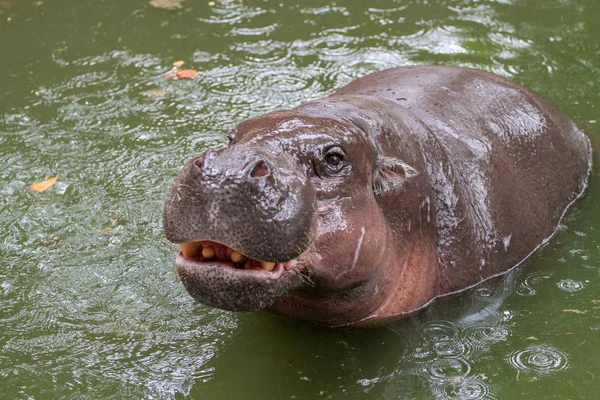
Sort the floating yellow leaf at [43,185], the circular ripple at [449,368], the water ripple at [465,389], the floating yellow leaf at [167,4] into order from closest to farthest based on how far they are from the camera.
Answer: the water ripple at [465,389] < the circular ripple at [449,368] < the floating yellow leaf at [43,185] < the floating yellow leaf at [167,4]

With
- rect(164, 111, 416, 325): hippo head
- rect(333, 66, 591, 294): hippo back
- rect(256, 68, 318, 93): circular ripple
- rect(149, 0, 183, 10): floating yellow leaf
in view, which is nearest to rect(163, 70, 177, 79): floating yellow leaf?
rect(256, 68, 318, 93): circular ripple

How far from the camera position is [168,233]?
393 centimetres

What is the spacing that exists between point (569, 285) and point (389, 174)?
5.01 ft

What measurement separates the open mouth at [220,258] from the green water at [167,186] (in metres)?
0.85

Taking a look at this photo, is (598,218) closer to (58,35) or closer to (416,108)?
Answer: (416,108)

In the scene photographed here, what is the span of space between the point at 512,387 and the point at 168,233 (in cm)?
192

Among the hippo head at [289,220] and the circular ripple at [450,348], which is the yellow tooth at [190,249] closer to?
the hippo head at [289,220]

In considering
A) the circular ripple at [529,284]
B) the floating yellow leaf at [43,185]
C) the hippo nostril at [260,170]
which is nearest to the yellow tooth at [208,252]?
the hippo nostril at [260,170]

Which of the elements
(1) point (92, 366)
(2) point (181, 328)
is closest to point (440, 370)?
(2) point (181, 328)

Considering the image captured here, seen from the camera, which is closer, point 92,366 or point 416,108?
point 92,366

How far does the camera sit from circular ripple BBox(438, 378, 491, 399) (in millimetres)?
4502

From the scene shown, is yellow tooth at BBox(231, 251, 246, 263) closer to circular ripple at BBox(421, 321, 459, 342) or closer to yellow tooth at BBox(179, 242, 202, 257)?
yellow tooth at BBox(179, 242, 202, 257)

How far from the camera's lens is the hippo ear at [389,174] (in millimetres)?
4582

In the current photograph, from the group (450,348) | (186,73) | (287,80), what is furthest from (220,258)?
(186,73)
